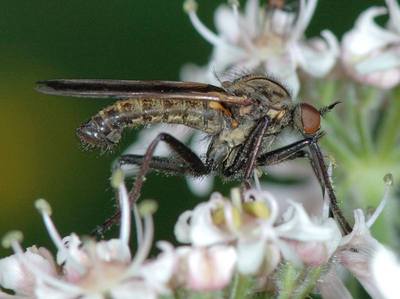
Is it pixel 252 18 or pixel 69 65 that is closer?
pixel 252 18

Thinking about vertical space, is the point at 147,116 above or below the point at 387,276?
above

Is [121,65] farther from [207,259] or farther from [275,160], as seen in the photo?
[207,259]

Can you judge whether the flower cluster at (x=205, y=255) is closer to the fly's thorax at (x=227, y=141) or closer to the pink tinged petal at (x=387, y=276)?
the pink tinged petal at (x=387, y=276)

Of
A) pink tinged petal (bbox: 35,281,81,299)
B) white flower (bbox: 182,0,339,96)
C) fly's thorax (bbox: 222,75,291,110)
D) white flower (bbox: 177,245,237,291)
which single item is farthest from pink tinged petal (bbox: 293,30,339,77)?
pink tinged petal (bbox: 35,281,81,299)

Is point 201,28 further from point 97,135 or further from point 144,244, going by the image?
point 144,244

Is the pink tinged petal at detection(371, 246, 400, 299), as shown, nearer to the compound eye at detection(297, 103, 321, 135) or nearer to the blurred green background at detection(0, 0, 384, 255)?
the compound eye at detection(297, 103, 321, 135)

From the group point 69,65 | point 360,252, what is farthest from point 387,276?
point 69,65

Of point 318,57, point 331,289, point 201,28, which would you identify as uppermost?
point 201,28
